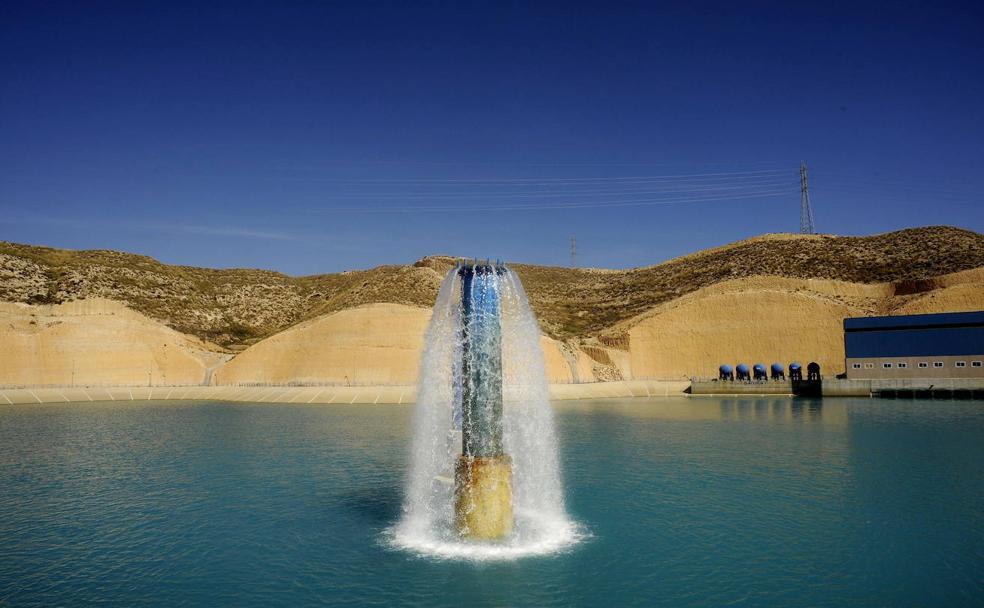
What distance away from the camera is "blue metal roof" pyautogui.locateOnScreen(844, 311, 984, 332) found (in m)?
62.6

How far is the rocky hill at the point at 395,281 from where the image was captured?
9288 centimetres

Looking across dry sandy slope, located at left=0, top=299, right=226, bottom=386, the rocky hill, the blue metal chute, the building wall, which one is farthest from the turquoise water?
the rocky hill

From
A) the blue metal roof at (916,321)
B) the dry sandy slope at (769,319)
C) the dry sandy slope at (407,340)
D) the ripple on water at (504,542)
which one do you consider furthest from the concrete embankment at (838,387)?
the ripple on water at (504,542)

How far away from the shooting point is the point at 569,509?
67.5 ft

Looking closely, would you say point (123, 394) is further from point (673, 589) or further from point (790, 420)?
point (673, 589)

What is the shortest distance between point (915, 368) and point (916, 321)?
4.14 metres

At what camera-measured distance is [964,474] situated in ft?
81.7

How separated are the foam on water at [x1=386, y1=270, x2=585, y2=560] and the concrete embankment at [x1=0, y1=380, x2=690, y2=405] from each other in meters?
40.7

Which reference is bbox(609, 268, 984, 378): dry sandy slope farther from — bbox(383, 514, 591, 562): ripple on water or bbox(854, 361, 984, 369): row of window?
bbox(383, 514, 591, 562): ripple on water

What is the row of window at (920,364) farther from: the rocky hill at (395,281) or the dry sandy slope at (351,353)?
the rocky hill at (395,281)


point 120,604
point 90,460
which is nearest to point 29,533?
point 120,604

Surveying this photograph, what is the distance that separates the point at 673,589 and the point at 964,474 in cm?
1622

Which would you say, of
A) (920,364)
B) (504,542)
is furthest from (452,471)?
(920,364)

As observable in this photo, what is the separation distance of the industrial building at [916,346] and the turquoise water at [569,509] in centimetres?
3031
